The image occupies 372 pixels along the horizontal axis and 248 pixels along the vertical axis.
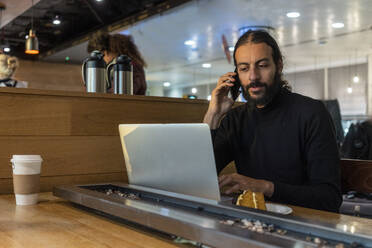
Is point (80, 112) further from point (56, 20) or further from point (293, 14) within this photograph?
point (56, 20)

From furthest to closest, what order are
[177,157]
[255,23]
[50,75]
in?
[50,75], [255,23], [177,157]

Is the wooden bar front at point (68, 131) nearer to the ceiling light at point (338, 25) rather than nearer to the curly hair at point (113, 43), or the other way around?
the curly hair at point (113, 43)

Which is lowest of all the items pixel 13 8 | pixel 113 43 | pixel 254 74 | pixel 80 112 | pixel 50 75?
pixel 80 112

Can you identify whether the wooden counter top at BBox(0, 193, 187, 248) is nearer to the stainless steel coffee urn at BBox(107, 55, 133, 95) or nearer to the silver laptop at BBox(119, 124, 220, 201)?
the silver laptop at BBox(119, 124, 220, 201)

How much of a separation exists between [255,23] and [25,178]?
5729 mm

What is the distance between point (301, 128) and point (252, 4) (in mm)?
4238

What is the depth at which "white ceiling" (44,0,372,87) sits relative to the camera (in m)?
5.62

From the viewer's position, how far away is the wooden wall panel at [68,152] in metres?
1.58

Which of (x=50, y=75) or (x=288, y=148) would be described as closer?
(x=288, y=148)

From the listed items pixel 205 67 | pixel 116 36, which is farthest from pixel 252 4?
pixel 205 67

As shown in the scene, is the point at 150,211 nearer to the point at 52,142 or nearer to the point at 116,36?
the point at 52,142

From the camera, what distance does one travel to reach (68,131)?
66.7 inches

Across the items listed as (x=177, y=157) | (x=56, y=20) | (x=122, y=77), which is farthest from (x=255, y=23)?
(x=177, y=157)

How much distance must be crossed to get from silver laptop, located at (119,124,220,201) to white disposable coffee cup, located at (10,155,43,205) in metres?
0.30
